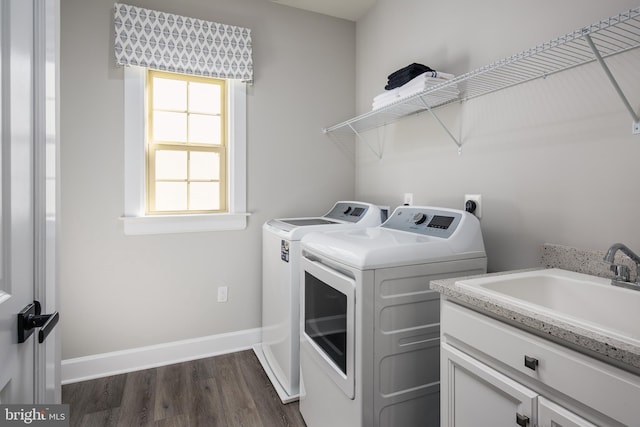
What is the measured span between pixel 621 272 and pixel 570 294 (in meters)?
0.17

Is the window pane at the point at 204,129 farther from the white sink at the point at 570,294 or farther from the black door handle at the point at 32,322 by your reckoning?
the white sink at the point at 570,294

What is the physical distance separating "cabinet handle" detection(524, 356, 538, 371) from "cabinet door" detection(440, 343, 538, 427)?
0.07 metres

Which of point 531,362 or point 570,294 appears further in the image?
point 570,294

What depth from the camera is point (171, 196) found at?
8.15ft

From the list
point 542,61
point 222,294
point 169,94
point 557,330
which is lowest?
point 222,294

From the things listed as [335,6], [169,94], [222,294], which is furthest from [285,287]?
[335,6]

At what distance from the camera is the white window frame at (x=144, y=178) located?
2.29 metres

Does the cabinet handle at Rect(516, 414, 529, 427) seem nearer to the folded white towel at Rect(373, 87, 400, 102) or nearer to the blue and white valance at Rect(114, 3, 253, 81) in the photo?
the folded white towel at Rect(373, 87, 400, 102)

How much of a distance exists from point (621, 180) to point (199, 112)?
8.03ft

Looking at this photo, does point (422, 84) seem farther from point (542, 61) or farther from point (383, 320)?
point (383, 320)

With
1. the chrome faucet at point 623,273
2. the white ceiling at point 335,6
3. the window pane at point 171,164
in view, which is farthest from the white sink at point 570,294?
the white ceiling at point 335,6

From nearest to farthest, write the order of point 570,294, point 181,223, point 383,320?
1. point 570,294
2. point 383,320
3. point 181,223

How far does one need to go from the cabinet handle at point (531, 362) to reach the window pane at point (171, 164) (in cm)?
231

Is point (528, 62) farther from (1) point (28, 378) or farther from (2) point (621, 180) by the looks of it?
(1) point (28, 378)
